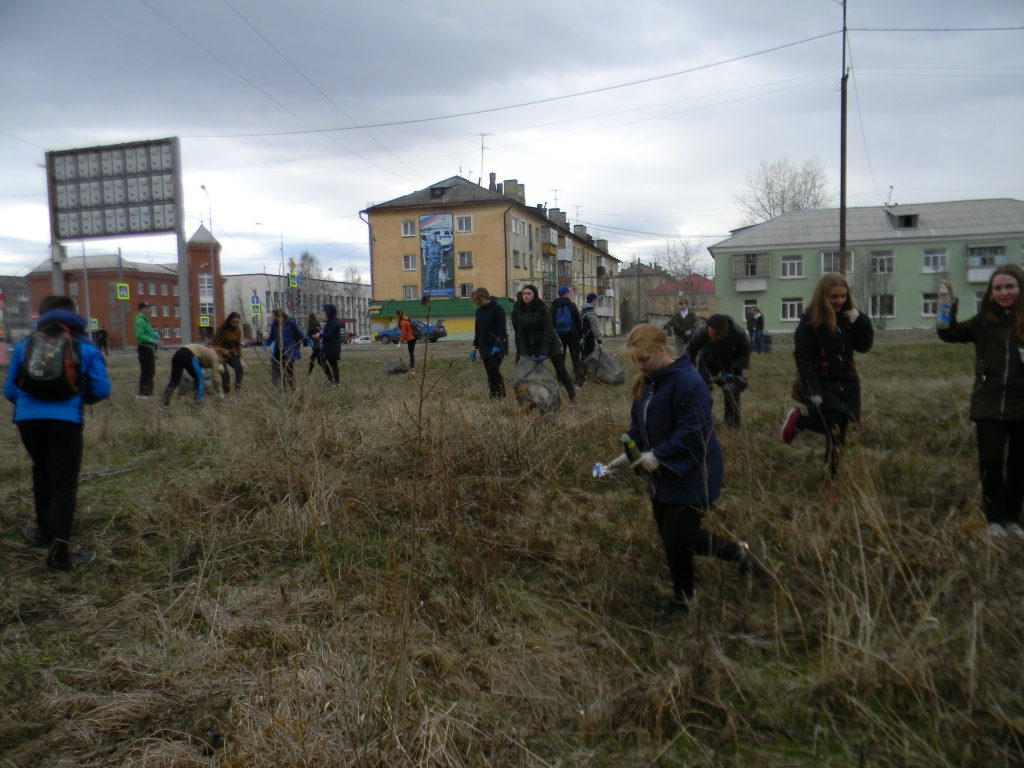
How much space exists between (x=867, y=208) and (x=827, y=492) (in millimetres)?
52777

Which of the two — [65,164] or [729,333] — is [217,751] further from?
[65,164]

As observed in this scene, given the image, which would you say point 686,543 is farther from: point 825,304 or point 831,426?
point 825,304

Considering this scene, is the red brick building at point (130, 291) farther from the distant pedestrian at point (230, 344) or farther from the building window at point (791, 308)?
the distant pedestrian at point (230, 344)

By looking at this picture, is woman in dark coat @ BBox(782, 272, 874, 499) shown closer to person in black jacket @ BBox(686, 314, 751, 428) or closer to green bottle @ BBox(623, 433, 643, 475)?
green bottle @ BBox(623, 433, 643, 475)

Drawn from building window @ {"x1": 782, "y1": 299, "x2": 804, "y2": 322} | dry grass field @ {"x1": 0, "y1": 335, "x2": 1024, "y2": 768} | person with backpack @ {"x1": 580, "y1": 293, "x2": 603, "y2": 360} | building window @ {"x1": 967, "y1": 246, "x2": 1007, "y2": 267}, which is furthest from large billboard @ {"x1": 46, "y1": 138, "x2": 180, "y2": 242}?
building window @ {"x1": 967, "y1": 246, "x2": 1007, "y2": 267}

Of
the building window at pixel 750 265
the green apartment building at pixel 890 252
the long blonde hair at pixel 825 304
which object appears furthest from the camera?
the building window at pixel 750 265

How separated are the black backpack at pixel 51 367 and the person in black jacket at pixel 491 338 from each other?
16.2ft

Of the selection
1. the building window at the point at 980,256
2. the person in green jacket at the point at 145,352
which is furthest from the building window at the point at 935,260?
the person in green jacket at the point at 145,352

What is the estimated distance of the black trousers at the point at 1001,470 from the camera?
415 cm

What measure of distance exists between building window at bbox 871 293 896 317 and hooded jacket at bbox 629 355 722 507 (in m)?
49.9

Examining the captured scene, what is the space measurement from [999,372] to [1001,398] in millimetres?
143

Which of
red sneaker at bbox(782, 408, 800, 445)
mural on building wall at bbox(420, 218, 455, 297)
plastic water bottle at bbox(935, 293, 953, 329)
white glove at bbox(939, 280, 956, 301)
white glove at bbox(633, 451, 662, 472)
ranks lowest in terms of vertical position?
red sneaker at bbox(782, 408, 800, 445)

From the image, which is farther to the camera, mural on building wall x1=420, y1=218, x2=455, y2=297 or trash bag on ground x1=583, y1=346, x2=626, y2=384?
mural on building wall x1=420, y1=218, x2=455, y2=297

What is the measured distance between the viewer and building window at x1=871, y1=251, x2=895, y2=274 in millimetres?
48969
